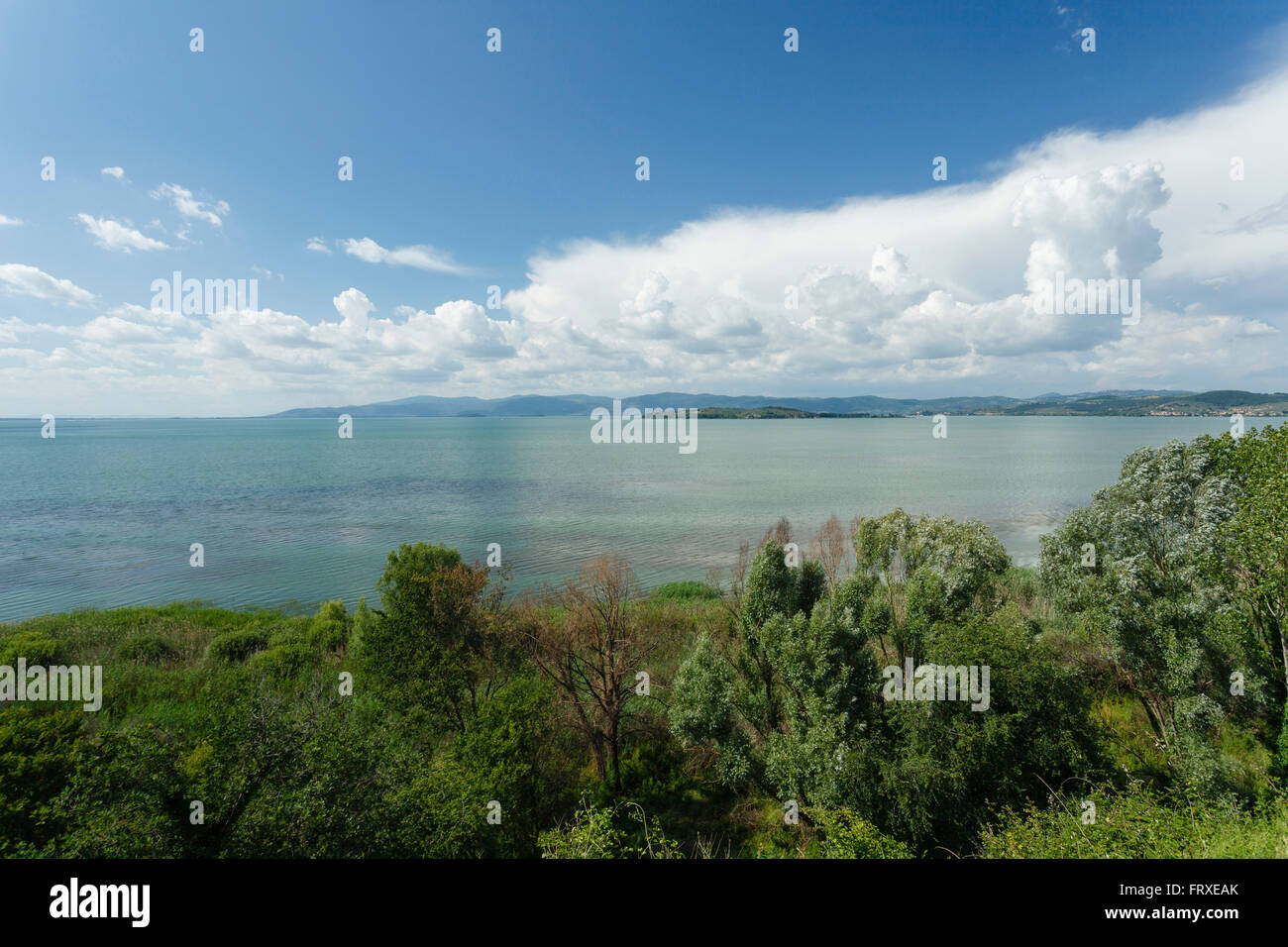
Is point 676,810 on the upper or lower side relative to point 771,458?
lower

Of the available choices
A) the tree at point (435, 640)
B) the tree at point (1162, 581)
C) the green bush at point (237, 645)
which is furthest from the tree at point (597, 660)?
the tree at point (1162, 581)

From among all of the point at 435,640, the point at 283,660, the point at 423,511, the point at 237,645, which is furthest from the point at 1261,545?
the point at 423,511

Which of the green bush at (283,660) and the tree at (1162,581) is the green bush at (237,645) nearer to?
the green bush at (283,660)

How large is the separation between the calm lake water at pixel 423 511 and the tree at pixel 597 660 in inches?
656

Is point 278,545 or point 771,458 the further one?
point 771,458

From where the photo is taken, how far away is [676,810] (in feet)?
59.4

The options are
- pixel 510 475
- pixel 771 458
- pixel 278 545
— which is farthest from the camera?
pixel 771 458

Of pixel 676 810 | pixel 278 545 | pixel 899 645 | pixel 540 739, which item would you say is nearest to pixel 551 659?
pixel 540 739

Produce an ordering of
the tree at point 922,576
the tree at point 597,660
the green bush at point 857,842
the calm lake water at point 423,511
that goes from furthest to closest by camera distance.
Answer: the calm lake water at point 423,511 < the tree at point 922,576 < the tree at point 597,660 < the green bush at point 857,842

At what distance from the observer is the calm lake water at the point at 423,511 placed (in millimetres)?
38188

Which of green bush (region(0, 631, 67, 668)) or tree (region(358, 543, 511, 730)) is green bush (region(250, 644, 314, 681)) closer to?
tree (region(358, 543, 511, 730))
